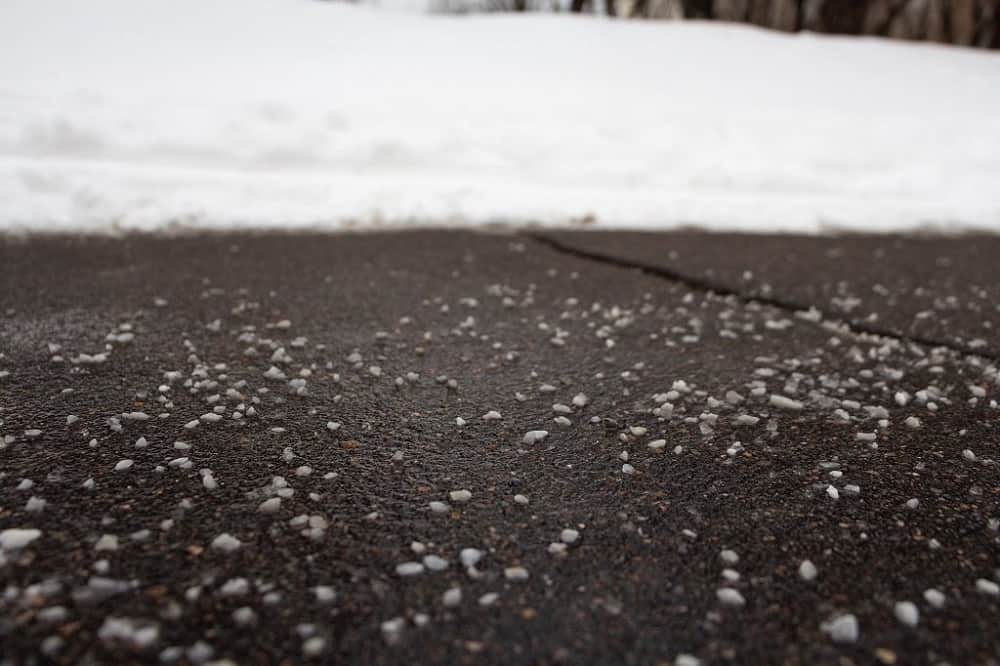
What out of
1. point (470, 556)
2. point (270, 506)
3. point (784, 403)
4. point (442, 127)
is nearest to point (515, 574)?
point (470, 556)

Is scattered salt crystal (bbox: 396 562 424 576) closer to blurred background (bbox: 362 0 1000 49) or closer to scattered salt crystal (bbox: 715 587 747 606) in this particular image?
scattered salt crystal (bbox: 715 587 747 606)

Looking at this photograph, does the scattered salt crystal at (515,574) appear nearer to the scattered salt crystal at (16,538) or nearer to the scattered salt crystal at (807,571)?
the scattered salt crystal at (807,571)

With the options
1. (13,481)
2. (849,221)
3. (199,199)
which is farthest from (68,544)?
(849,221)

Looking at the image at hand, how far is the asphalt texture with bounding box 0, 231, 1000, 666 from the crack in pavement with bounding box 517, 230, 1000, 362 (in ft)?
0.11

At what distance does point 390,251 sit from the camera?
3982mm

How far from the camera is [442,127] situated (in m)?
5.96

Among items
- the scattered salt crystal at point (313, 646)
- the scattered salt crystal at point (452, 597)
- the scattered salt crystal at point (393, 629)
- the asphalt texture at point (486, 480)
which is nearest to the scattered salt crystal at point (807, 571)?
the asphalt texture at point (486, 480)

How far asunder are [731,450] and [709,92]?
6.49 meters

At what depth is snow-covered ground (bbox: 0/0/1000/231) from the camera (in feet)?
16.0

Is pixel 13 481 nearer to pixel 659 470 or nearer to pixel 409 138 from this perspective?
pixel 659 470

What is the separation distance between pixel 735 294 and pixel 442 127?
12.0 ft

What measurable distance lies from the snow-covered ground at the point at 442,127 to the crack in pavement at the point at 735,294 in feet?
3.24

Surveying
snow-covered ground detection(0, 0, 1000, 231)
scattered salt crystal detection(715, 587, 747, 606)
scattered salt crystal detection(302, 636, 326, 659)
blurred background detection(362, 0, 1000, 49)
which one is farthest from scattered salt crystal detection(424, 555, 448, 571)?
blurred background detection(362, 0, 1000, 49)

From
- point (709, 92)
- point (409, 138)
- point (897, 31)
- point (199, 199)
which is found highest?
point (897, 31)
